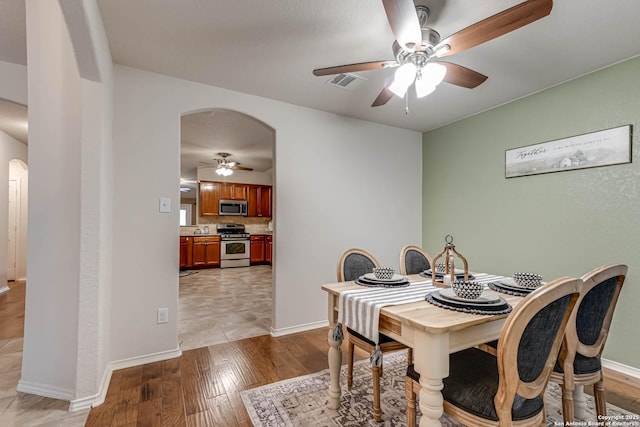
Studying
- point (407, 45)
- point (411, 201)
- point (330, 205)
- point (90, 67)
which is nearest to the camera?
point (407, 45)

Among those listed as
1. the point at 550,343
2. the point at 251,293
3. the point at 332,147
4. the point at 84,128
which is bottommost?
the point at 251,293

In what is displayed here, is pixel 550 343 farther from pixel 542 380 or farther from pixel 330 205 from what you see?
pixel 330 205

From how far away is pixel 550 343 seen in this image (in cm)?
111

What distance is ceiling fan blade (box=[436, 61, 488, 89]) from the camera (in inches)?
71.6

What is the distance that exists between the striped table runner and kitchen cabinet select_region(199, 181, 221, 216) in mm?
6457

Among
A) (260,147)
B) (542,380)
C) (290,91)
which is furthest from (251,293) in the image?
(542,380)

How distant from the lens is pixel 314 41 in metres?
2.09

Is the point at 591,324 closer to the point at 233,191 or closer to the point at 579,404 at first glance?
the point at 579,404

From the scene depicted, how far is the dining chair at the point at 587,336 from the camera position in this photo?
137 cm

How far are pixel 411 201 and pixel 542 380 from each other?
312 centimetres

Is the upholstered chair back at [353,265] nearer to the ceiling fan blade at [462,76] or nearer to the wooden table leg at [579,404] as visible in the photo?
the wooden table leg at [579,404]

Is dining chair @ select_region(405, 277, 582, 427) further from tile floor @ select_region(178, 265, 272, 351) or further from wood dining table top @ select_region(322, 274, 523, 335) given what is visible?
tile floor @ select_region(178, 265, 272, 351)

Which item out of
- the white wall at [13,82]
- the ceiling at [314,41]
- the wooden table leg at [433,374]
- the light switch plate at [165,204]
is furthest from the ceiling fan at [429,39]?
the white wall at [13,82]

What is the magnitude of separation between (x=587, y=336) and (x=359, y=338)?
1165mm
